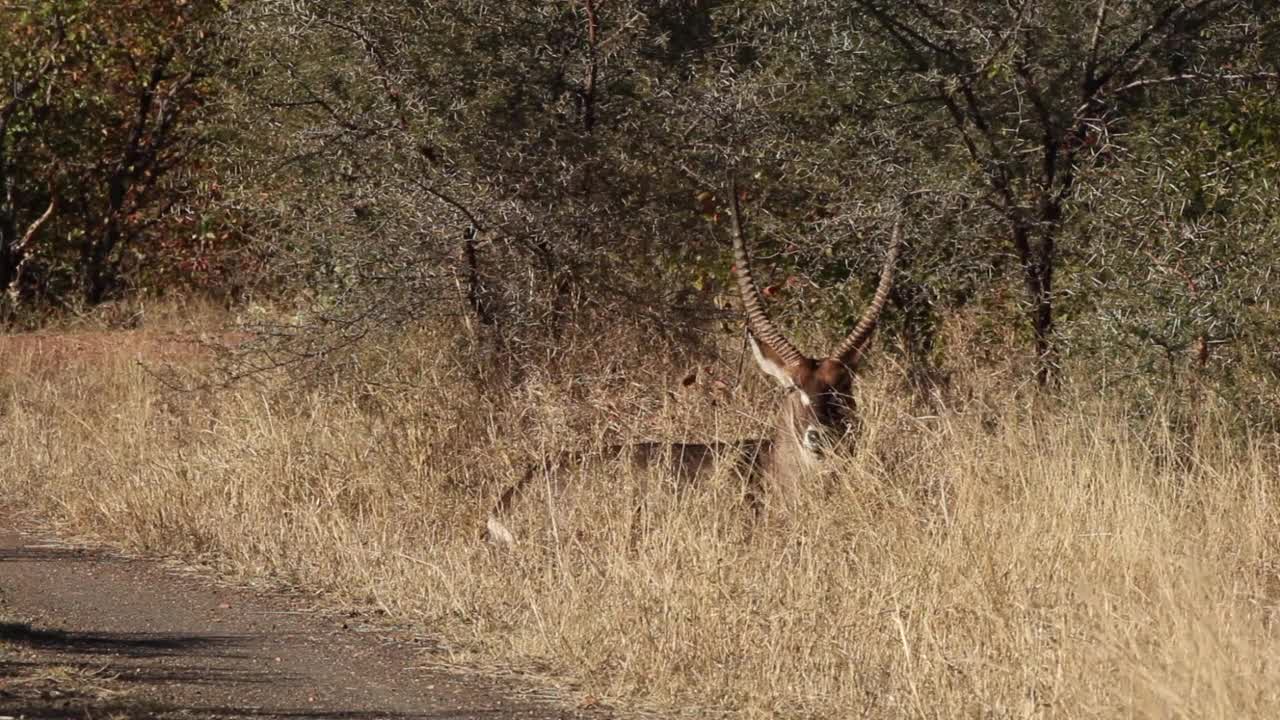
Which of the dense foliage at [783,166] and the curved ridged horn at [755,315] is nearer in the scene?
the dense foliage at [783,166]

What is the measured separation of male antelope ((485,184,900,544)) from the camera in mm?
8375

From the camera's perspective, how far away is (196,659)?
660cm

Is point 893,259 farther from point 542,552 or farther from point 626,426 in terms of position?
point 542,552

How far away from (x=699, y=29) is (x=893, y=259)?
227 cm

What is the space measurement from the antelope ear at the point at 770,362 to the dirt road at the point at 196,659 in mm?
2945

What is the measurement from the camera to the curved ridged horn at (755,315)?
31.1ft

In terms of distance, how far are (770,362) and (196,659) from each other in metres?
3.89

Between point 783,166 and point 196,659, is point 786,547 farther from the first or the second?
point 783,166

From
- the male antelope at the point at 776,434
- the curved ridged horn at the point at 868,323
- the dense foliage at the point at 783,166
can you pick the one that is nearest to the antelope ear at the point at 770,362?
the male antelope at the point at 776,434

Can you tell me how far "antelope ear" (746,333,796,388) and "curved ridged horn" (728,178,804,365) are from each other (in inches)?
1.1

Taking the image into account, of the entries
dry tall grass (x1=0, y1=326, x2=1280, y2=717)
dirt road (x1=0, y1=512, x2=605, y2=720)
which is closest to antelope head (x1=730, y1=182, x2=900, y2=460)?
dry tall grass (x1=0, y1=326, x2=1280, y2=717)

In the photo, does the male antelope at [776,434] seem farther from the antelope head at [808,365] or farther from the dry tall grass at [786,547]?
the dry tall grass at [786,547]

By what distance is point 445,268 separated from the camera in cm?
1070

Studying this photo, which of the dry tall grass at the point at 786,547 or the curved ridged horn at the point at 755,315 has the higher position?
the curved ridged horn at the point at 755,315
